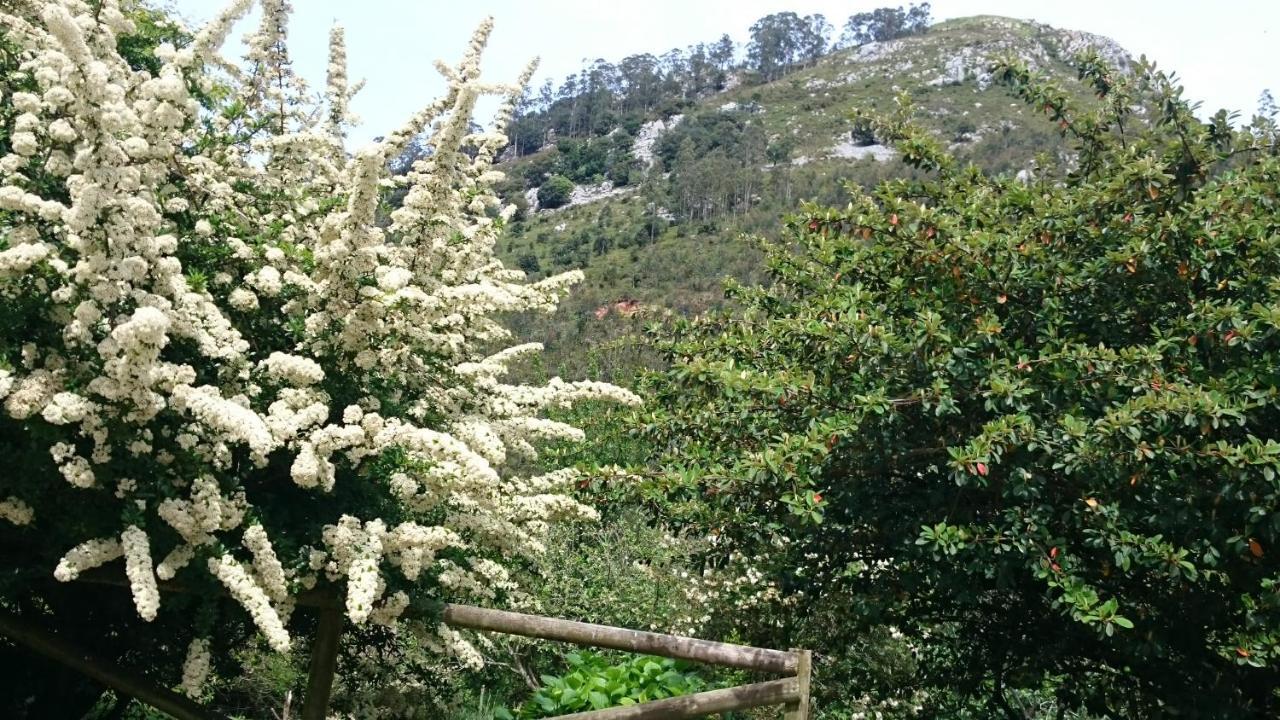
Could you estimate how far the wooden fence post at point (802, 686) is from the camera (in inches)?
163

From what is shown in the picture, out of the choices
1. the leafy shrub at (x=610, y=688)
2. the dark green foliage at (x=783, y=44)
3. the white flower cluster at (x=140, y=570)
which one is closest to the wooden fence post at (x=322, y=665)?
the white flower cluster at (x=140, y=570)

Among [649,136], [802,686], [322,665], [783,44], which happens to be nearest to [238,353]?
[322,665]

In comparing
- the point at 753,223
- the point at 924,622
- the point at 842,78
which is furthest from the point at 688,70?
the point at 924,622

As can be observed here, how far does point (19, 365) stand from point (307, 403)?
0.96 meters

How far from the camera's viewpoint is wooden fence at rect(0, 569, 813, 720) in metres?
4.03

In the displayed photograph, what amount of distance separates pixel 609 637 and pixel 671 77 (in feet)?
397

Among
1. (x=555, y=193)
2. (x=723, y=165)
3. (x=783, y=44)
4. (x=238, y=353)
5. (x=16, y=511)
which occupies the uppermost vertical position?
(x=783, y=44)

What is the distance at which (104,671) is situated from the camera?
13.7 ft

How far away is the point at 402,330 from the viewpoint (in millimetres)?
4176

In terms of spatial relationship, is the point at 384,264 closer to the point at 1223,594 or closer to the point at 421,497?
the point at 421,497

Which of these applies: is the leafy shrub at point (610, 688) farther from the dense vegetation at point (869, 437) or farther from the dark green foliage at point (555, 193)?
the dark green foliage at point (555, 193)

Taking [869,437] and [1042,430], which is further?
[869,437]

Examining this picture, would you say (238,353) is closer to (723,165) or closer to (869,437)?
(869,437)

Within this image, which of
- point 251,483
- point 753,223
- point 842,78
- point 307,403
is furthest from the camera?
point 842,78
